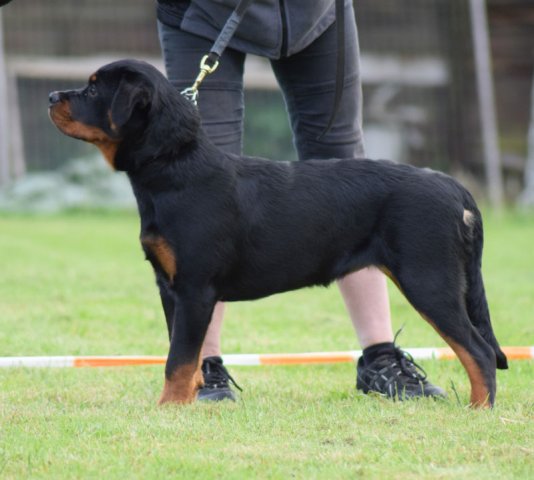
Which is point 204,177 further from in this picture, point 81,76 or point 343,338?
point 81,76

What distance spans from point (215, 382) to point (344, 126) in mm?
1108

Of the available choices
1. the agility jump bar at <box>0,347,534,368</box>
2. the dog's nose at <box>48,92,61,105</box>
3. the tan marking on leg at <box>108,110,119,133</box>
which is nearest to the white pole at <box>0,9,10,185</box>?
the agility jump bar at <box>0,347,534,368</box>

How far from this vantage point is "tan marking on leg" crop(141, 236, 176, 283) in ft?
12.1

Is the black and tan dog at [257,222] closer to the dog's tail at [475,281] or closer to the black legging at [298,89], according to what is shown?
the dog's tail at [475,281]

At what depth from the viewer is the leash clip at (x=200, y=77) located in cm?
392

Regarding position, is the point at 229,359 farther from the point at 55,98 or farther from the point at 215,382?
the point at 55,98

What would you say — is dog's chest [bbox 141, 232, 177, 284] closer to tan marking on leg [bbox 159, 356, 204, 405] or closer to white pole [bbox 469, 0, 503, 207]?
tan marking on leg [bbox 159, 356, 204, 405]

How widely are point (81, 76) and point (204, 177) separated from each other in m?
8.86

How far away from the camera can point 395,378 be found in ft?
13.6

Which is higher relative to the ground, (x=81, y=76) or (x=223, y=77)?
(x=223, y=77)

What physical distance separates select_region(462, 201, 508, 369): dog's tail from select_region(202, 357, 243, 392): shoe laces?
92cm

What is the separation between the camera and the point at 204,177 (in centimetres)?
375

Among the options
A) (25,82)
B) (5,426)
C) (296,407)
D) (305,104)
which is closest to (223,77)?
(305,104)

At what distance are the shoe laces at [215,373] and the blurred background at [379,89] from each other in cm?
808
